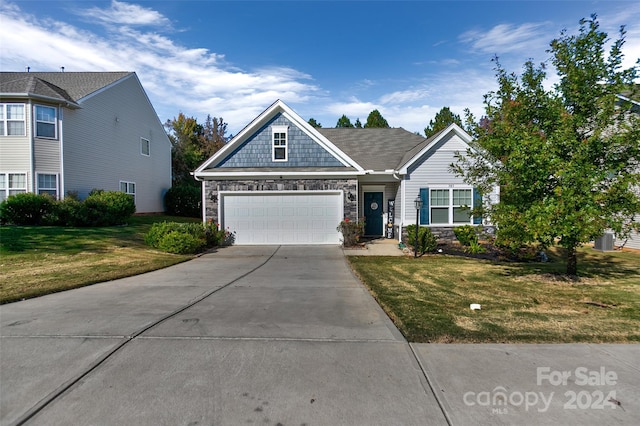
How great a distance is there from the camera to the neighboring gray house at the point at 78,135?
17.1 m

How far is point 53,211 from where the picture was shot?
15.9 m

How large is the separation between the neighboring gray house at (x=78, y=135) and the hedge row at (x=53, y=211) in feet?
6.07

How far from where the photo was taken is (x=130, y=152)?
23219 millimetres

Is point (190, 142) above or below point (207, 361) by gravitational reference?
above

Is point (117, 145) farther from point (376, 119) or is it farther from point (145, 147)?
point (376, 119)

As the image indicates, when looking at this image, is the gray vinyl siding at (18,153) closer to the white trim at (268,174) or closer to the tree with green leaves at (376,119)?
the white trim at (268,174)

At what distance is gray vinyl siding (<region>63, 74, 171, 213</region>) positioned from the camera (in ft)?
62.0

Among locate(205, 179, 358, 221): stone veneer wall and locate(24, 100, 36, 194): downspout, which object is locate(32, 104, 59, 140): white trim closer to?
locate(24, 100, 36, 194): downspout

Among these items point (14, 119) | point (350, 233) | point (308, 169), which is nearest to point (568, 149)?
point (350, 233)

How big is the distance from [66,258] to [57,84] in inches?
611

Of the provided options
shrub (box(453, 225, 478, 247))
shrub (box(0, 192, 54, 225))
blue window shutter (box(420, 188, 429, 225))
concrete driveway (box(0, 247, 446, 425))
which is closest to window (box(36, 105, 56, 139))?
shrub (box(0, 192, 54, 225))

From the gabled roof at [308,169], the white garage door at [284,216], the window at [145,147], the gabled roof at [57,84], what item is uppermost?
the gabled roof at [57,84]

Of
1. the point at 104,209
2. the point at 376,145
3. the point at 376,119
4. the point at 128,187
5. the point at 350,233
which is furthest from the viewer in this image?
the point at 376,119

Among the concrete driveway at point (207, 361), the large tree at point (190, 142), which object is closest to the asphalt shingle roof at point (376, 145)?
the concrete driveway at point (207, 361)
